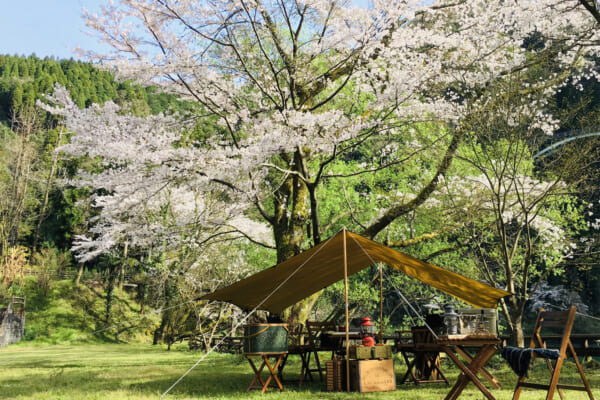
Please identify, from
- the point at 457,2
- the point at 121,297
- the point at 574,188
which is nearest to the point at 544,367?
the point at 574,188

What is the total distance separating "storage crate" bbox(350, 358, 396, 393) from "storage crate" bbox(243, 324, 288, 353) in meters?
0.80

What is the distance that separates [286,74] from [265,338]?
393 cm

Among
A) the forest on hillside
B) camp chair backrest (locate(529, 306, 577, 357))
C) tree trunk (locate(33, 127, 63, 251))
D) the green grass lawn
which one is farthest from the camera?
tree trunk (locate(33, 127, 63, 251))

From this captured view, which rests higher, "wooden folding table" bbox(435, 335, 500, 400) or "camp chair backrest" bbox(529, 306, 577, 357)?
"camp chair backrest" bbox(529, 306, 577, 357)

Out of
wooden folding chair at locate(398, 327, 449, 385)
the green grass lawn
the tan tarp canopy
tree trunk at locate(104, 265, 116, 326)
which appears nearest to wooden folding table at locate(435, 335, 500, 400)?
the green grass lawn

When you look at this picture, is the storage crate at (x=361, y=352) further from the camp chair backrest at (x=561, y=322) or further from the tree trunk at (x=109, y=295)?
the tree trunk at (x=109, y=295)

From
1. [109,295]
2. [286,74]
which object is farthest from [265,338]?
[109,295]

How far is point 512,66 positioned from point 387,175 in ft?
16.2

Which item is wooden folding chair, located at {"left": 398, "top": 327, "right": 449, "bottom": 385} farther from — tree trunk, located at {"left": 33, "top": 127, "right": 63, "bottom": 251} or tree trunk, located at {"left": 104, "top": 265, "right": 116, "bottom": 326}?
tree trunk, located at {"left": 33, "top": 127, "right": 63, "bottom": 251}

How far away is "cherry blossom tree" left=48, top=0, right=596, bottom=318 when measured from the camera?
7.09 m

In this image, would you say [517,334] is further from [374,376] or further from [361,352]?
[361,352]

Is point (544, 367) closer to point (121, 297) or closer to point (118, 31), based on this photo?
point (118, 31)

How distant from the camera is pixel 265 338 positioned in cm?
527

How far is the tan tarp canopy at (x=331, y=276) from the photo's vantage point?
515 cm
